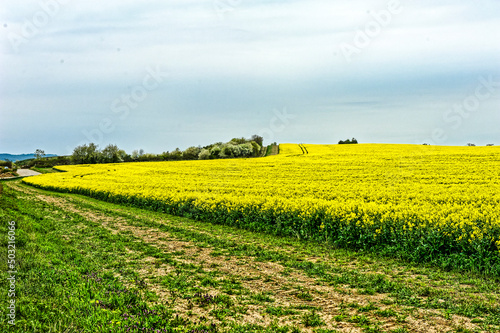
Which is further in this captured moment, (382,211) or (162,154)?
(162,154)

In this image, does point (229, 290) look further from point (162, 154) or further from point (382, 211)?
point (162, 154)

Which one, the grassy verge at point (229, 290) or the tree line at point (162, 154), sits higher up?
the tree line at point (162, 154)

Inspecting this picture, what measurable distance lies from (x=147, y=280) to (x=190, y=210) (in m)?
11.2

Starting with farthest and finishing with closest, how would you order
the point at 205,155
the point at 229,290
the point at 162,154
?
the point at 162,154 < the point at 205,155 < the point at 229,290

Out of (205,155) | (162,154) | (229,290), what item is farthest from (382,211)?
(162,154)

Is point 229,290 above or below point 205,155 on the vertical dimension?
below

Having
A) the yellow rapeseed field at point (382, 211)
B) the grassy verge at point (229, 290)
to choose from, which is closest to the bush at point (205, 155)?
the yellow rapeseed field at point (382, 211)

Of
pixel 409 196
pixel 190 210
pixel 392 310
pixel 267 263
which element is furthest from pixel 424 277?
pixel 190 210

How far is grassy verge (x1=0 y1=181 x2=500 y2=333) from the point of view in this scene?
5812 millimetres

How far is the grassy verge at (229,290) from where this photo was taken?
5812 mm

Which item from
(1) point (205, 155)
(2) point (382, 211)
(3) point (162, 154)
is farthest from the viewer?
(3) point (162, 154)

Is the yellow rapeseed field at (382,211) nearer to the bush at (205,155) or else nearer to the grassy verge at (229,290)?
the grassy verge at (229,290)

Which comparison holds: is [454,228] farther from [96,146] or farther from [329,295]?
[96,146]

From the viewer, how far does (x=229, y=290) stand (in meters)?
7.57
